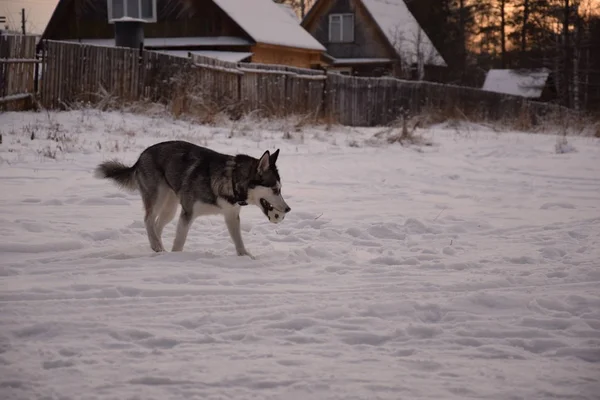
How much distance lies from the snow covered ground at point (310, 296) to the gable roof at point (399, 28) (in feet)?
97.0

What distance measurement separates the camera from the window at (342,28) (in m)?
40.2

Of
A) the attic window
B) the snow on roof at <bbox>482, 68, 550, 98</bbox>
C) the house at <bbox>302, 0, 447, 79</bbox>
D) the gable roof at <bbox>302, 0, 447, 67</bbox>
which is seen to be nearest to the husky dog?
the attic window

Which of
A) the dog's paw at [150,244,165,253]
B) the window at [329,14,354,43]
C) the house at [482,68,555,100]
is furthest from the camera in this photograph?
the house at [482,68,555,100]

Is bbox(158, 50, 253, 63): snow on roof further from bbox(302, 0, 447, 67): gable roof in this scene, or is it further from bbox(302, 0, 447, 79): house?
bbox(302, 0, 447, 67): gable roof

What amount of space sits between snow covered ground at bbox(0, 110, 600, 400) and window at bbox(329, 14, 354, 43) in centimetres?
3094

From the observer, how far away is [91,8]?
94.9 ft

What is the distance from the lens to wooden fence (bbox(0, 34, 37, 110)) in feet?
49.4

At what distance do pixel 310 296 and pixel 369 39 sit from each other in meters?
36.4

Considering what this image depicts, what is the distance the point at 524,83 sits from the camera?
43312mm

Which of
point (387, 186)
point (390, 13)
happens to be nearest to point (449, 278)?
point (387, 186)

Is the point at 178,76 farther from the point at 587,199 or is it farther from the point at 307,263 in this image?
the point at 307,263

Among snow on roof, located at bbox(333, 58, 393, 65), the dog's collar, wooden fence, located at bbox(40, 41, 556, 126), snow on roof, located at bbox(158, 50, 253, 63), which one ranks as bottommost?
the dog's collar

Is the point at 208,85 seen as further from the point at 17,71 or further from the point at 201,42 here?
the point at 201,42

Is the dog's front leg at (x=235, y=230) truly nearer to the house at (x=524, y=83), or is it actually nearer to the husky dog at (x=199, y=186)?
the husky dog at (x=199, y=186)
